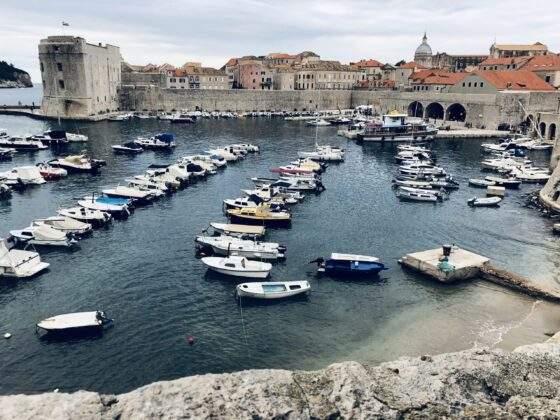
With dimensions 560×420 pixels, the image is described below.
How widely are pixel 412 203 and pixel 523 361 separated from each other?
37.9m

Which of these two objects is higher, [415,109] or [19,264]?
[415,109]

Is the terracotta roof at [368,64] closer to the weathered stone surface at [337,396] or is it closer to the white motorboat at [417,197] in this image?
the white motorboat at [417,197]

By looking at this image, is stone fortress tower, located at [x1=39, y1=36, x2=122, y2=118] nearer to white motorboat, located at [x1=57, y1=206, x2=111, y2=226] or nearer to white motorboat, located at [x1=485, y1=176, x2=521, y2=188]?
white motorboat, located at [x1=57, y1=206, x2=111, y2=226]

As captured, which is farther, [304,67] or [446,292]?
[304,67]

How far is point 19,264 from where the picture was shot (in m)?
30.2

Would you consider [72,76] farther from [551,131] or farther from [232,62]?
[551,131]

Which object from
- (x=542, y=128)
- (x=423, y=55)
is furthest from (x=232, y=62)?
(x=542, y=128)

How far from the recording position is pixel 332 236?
3922cm

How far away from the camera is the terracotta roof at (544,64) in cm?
11102

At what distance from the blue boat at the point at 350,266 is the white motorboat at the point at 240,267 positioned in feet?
12.7

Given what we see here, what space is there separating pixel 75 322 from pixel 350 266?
1726 centimetres

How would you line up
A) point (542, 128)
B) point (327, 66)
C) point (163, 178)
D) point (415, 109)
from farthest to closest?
1. point (327, 66)
2. point (415, 109)
3. point (542, 128)
4. point (163, 178)

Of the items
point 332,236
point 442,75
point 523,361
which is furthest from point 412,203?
point 442,75

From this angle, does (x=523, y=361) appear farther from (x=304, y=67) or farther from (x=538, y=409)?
(x=304, y=67)
